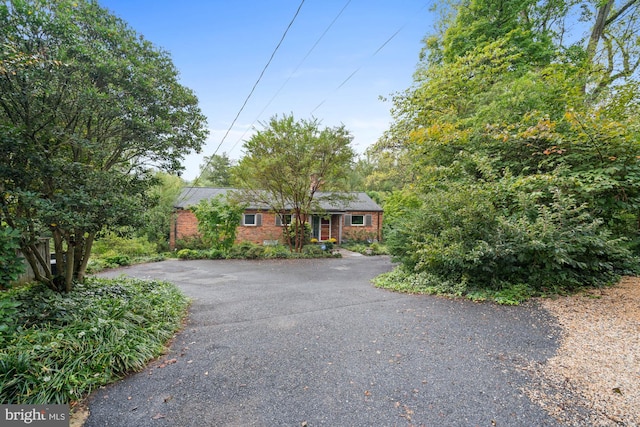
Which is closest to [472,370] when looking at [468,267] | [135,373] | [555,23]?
[468,267]

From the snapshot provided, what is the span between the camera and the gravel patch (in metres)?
2.13

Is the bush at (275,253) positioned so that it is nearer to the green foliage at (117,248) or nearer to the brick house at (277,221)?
the brick house at (277,221)

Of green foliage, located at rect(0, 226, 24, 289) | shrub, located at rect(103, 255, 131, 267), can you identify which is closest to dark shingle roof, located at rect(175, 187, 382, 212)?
shrub, located at rect(103, 255, 131, 267)

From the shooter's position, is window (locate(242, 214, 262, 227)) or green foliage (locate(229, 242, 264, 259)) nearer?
green foliage (locate(229, 242, 264, 259))

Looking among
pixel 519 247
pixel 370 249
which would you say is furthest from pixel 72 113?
pixel 370 249

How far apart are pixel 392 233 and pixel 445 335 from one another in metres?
4.48

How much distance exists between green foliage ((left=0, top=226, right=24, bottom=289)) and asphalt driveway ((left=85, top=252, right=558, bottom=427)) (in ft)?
4.72

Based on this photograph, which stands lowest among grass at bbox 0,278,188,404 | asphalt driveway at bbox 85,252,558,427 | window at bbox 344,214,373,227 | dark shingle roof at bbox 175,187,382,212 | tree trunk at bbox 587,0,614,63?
asphalt driveway at bbox 85,252,558,427

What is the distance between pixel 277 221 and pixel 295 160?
554 cm

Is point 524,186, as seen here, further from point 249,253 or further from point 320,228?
point 320,228

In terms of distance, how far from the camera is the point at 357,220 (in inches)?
711

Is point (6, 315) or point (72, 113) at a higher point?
point (72, 113)

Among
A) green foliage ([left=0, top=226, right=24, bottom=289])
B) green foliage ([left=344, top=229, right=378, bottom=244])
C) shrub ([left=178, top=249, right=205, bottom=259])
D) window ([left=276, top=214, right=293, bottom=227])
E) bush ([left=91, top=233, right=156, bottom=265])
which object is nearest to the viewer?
green foliage ([left=0, top=226, right=24, bottom=289])

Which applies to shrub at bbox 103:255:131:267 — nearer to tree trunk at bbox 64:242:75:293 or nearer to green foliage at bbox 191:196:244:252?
green foliage at bbox 191:196:244:252
